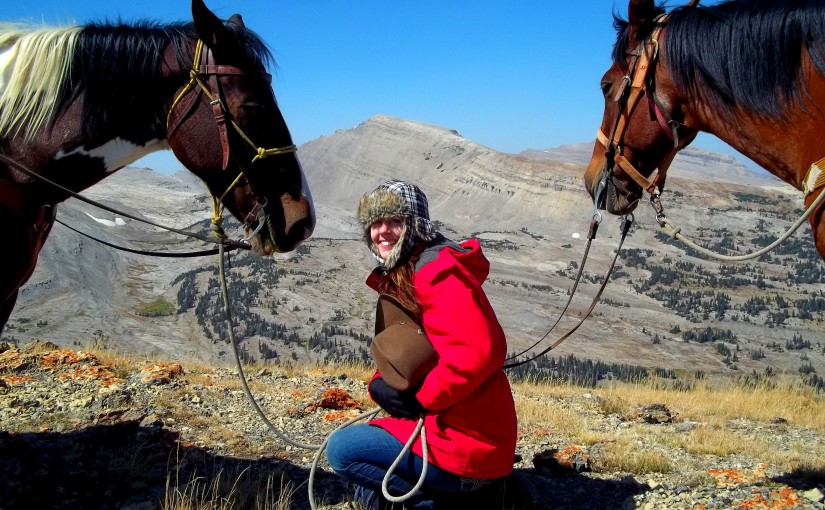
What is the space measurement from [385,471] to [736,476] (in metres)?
2.40

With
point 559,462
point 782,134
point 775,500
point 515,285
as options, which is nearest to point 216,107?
point 782,134

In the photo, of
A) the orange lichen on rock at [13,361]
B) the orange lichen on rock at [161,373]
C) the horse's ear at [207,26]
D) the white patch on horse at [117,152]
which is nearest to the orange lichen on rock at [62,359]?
the orange lichen on rock at [13,361]

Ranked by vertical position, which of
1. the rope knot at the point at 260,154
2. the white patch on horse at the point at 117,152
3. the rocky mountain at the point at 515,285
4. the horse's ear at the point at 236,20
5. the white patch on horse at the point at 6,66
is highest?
the horse's ear at the point at 236,20

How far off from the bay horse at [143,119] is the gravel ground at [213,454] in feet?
4.35

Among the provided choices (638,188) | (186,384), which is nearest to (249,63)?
(638,188)

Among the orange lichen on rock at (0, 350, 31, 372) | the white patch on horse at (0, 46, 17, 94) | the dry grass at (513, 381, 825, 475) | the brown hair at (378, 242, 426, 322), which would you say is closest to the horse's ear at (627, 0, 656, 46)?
the brown hair at (378, 242, 426, 322)

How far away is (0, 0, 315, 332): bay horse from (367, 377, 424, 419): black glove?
2.72 ft

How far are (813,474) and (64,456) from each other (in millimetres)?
4753

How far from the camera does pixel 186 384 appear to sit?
5598mm

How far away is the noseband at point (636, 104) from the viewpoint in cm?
321

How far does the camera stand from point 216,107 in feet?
8.88

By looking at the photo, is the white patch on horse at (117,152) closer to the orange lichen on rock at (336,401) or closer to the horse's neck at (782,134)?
the horse's neck at (782,134)

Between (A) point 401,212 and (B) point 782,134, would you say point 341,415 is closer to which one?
(A) point 401,212

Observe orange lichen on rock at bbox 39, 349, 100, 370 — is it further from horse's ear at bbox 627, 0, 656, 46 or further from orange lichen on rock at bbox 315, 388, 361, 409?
horse's ear at bbox 627, 0, 656, 46
